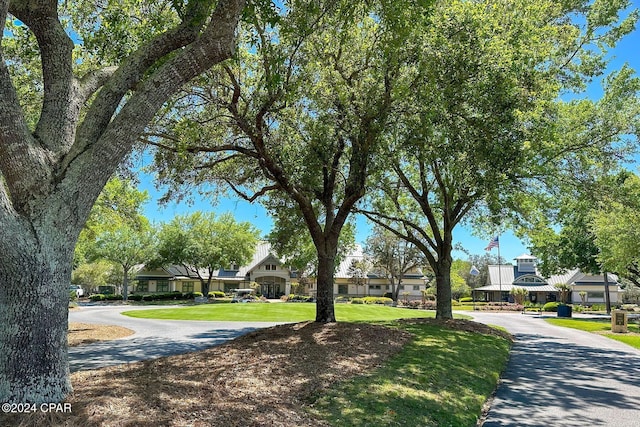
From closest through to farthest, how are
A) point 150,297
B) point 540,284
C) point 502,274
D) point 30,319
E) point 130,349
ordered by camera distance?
1. point 30,319
2. point 130,349
3. point 150,297
4. point 540,284
5. point 502,274

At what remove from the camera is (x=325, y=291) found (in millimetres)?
14734

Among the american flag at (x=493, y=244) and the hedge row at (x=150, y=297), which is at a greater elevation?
the american flag at (x=493, y=244)

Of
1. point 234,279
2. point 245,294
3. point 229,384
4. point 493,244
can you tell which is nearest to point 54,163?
point 229,384

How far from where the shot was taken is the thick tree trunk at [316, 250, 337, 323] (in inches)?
574

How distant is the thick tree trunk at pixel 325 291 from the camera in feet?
47.8

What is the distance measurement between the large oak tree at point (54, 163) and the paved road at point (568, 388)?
230 inches

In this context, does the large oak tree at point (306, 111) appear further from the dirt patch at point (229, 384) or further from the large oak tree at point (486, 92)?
the dirt patch at point (229, 384)

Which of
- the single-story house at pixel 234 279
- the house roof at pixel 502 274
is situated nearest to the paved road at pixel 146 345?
the single-story house at pixel 234 279

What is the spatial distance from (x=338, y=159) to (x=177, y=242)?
116ft

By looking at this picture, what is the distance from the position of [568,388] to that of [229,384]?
21.8 feet

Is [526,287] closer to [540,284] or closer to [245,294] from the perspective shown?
[540,284]

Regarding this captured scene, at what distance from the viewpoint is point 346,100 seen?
459 inches

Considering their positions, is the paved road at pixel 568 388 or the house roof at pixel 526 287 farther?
the house roof at pixel 526 287

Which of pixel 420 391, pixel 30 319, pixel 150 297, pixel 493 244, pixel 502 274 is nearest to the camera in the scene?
pixel 30 319
